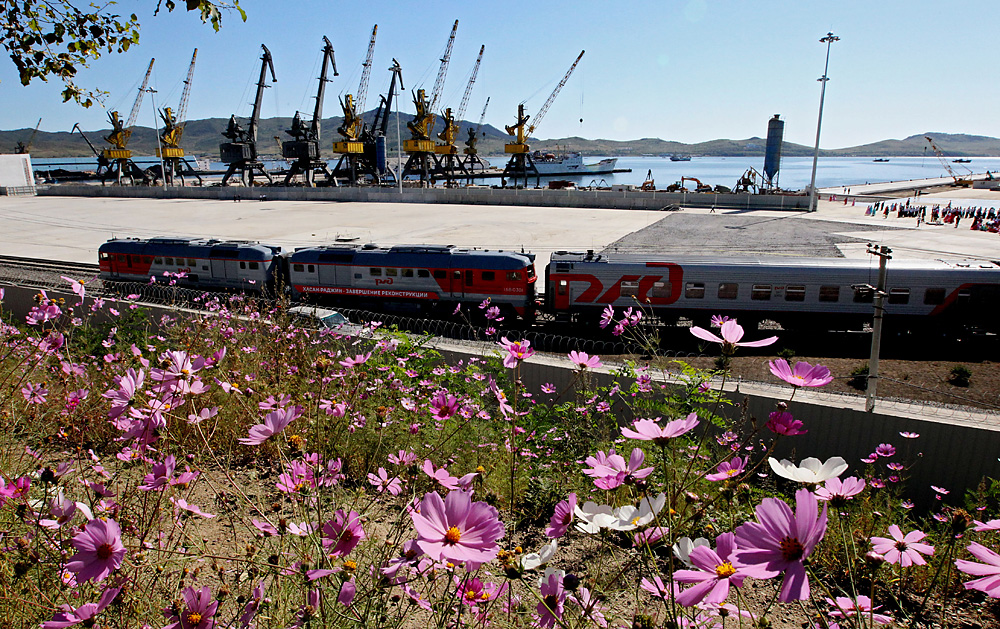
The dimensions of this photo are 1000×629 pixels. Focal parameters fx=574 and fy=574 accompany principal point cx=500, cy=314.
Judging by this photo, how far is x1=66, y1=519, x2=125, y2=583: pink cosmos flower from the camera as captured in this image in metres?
1.94

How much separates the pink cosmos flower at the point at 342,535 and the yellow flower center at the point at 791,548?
1461 millimetres

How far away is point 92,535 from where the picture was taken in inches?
77.6

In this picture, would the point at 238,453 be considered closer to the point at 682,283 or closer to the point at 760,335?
the point at 682,283

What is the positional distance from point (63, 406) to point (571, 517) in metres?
5.28

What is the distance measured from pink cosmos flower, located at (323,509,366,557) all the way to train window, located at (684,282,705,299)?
661 inches

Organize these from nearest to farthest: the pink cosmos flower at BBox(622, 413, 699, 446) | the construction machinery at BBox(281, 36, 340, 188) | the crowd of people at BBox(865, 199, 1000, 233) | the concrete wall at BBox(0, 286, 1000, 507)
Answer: the pink cosmos flower at BBox(622, 413, 699, 446) → the concrete wall at BBox(0, 286, 1000, 507) → the crowd of people at BBox(865, 199, 1000, 233) → the construction machinery at BBox(281, 36, 340, 188)

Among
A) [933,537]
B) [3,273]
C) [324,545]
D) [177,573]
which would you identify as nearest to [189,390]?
[324,545]

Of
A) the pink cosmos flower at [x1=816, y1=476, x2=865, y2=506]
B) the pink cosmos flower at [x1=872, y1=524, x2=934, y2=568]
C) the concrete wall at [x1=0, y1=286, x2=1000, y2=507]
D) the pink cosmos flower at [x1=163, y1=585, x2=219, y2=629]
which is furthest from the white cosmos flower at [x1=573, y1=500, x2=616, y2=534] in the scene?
the concrete wall at [x1=0, y1=286, x2=1000, y2=507]

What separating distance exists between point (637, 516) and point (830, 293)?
58.2ft

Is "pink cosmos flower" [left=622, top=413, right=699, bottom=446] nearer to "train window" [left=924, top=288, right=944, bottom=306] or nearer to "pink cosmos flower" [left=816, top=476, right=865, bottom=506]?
"pink cosmos flower" [left=816, top=476, right=865, bottom=506]

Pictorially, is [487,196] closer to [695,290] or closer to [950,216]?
[950,216]

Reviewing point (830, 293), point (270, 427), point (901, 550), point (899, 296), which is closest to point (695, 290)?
point (830, 293)

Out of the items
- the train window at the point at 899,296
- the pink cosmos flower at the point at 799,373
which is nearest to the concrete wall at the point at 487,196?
the train window at the point at 899,296

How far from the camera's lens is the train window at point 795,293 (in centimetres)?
1734
